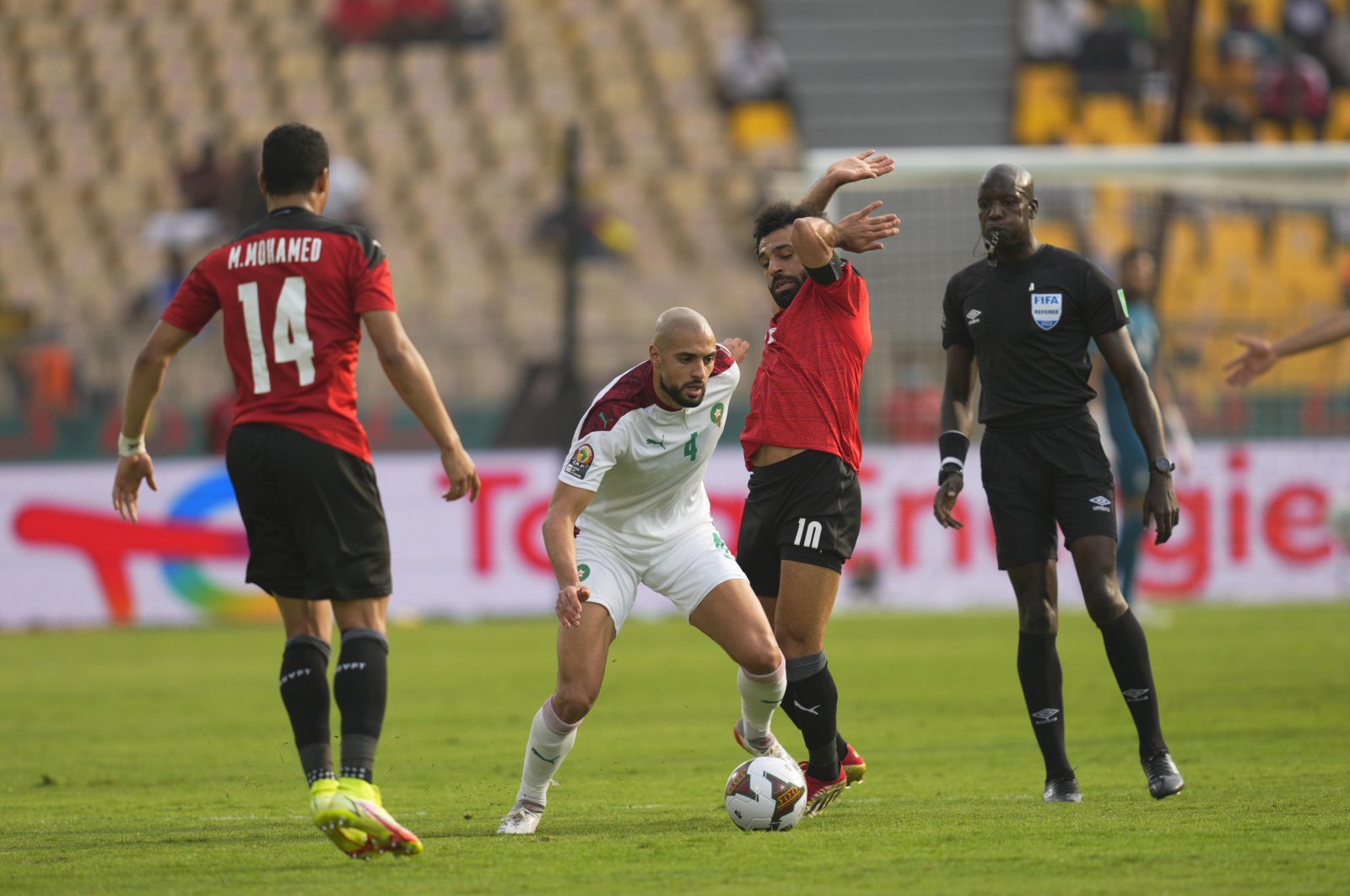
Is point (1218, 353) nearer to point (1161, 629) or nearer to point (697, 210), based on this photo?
point (1161, 629)

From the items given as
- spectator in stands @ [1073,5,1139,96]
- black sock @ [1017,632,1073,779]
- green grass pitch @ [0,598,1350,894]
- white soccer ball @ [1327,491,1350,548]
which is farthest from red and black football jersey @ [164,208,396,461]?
spectator in stands @ [1073,5,1139,96]

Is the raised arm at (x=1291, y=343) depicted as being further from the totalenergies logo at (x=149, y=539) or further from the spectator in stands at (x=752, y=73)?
the spectator in stands at (x=752, y=73)

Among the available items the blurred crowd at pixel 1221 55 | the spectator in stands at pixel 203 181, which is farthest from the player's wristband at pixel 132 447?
the blurred crowd at pixel 1221 55

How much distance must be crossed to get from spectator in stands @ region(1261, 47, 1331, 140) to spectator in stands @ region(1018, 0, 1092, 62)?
2.86 metres

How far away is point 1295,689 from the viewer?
10062mm

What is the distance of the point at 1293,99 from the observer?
2370 centimetres

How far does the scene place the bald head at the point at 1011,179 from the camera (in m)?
6.54

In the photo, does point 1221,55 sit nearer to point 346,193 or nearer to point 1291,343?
point 346,193

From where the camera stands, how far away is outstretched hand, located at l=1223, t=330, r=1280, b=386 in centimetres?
712

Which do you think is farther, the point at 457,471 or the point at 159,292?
the point at 159,292

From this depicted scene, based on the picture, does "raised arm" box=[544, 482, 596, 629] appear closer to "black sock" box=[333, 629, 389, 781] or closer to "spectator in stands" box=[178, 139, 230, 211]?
"black sock" box=[333, 629, 389, 781]

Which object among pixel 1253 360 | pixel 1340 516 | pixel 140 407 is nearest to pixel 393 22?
pixel 1340 516

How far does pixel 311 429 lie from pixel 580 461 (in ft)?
3.11

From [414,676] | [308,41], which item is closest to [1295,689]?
[414,676]
